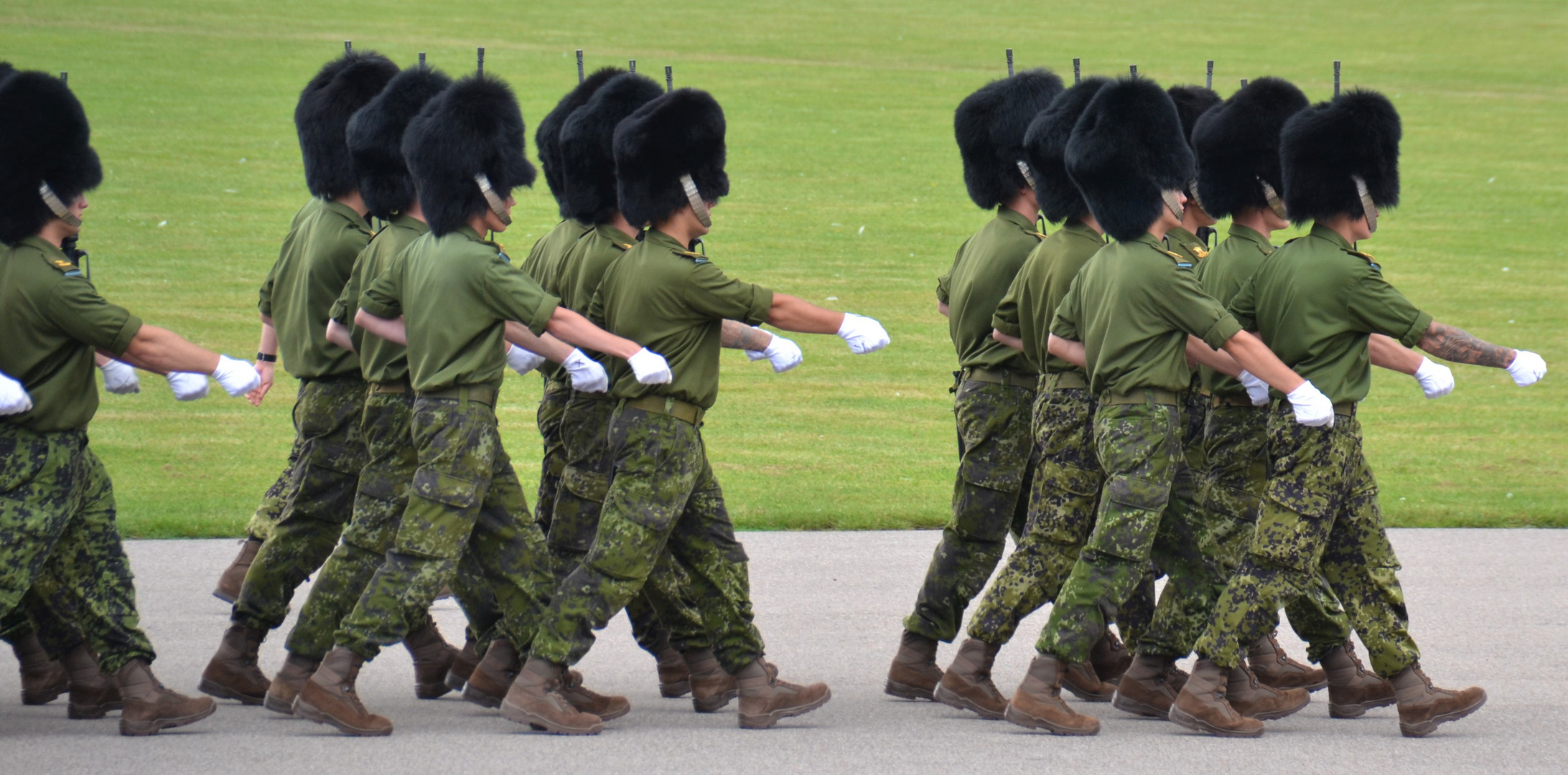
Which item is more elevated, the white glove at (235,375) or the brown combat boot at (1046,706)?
the white glove at (235,375)

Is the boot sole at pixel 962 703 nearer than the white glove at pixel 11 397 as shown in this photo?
No

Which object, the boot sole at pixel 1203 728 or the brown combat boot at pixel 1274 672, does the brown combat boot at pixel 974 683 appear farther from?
the brown combat boot at pixel 1274 672

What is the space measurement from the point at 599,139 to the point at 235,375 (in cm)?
184

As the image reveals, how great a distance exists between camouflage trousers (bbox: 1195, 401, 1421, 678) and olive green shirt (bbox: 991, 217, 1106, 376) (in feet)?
2.68

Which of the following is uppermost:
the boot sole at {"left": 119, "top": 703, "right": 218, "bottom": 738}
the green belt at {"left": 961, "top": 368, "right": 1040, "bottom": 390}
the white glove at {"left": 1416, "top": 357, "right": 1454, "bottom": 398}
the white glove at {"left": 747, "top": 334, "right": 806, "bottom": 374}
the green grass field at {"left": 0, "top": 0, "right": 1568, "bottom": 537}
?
A: the white glove at {"left": 747, "top": 334, "right": 806, "bottom": 374}

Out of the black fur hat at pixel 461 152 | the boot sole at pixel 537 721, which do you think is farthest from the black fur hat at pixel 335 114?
the boot sole at pixel 537 721

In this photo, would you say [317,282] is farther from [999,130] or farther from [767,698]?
[999,130]

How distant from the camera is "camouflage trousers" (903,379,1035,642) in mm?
6617

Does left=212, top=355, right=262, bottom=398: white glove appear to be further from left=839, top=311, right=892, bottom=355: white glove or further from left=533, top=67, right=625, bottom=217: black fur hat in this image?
left=533, top=67, right=625, bottom=217: black fur hat

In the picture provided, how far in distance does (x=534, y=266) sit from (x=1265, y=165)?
9.50ft

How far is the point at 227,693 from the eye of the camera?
642cm

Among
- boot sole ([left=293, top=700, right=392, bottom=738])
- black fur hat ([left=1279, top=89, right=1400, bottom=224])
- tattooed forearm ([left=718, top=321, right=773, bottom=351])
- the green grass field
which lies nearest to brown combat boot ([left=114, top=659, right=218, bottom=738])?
boot sole ([left=293, top=700, right=392, bottom=738])

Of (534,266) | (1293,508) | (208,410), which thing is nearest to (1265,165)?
(1293,508)

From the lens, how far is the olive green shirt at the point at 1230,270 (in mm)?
6617
